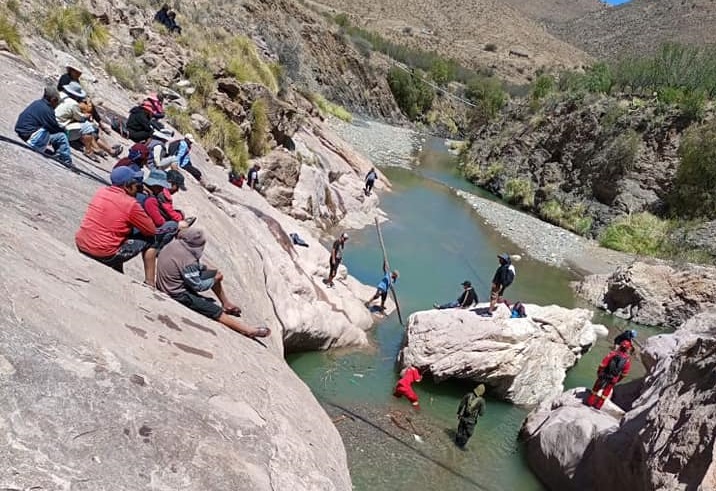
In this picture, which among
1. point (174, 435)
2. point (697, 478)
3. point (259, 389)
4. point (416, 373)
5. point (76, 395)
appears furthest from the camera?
point (416, 373)

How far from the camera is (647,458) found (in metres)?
7.91

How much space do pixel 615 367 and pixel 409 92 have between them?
72.2 metres

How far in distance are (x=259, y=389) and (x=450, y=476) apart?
17.8 feet

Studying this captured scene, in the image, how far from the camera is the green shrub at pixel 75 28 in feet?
53.2

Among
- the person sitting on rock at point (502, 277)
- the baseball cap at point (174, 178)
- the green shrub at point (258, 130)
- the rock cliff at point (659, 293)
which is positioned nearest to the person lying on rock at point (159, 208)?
the baseball cap at point (174, 178)

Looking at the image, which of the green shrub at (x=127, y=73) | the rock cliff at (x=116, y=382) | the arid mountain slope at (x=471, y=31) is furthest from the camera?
the arid mountain slope at (x=471, y=31)

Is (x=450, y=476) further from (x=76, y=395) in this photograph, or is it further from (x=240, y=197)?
(x=240, y=197)

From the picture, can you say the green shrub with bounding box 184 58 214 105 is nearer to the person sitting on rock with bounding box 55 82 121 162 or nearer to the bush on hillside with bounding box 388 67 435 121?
the person sitting on rock with bounding box 55 82 121 162

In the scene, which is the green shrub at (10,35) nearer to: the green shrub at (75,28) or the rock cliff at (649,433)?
the green shrub at (75,28)

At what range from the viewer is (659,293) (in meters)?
20.9

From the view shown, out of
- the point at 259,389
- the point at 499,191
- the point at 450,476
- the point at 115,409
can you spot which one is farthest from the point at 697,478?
the point at 499,191

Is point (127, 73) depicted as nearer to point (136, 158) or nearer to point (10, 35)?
point (10, 35)

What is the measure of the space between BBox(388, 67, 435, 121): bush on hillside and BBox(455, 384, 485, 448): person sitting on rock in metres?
72.2

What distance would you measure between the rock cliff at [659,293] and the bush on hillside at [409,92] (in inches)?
2424
